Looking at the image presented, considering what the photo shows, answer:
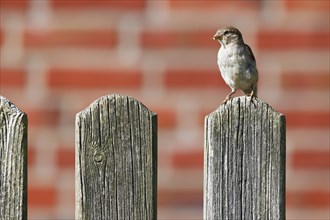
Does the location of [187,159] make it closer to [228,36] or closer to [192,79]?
[192,79]

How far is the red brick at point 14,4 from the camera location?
4133 millimetres

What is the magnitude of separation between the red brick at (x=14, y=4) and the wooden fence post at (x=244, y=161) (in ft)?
5.17

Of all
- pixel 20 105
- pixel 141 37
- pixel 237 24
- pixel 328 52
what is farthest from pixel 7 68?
pixel 328 52

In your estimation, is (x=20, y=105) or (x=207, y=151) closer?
(x=207, y=151)

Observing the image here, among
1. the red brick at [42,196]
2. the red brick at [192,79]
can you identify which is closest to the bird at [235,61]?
the red brick at [192,79]

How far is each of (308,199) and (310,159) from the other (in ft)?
0.49

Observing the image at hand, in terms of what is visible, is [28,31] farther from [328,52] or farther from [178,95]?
[328,52]

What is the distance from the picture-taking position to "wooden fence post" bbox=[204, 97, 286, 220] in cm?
276

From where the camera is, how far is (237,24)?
165 inches

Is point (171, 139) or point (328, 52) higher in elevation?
point (328, 52)

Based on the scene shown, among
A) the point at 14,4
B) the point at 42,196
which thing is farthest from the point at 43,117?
the point at 14,4

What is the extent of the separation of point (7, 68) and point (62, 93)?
22 centimetres

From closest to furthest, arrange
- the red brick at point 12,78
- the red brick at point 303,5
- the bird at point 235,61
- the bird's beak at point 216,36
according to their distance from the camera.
Answer: the bird at point 235,61 → the bird's beak at point 216,36 → the red brick at point 12,78 → the red brick at point 303,5

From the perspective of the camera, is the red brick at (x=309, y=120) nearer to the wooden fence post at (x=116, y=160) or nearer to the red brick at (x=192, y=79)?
the red brick at (x=192, y=79)
